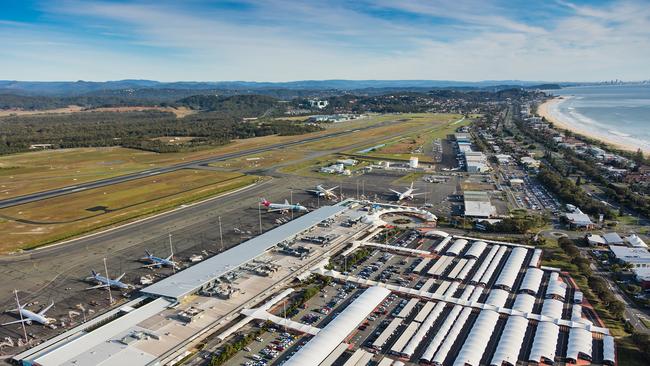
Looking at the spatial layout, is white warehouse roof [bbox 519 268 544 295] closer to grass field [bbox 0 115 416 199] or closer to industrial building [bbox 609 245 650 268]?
industrial building [bbox 609 245 650 268]

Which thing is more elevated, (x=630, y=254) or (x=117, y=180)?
(x=117, y=180)

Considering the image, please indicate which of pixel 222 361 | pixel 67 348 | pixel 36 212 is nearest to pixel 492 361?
pixel 222 361

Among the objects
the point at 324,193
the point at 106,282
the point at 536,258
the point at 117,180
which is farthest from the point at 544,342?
the point at 117,180

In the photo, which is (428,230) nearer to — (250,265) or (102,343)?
(250,265)

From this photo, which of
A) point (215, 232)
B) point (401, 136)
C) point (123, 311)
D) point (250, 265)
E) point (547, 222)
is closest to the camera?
point (123, 311)

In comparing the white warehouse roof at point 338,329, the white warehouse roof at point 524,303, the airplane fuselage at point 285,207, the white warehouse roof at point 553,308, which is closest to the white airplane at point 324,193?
the airplane fuselage at point 285,207

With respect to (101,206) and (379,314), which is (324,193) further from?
(379,314)
